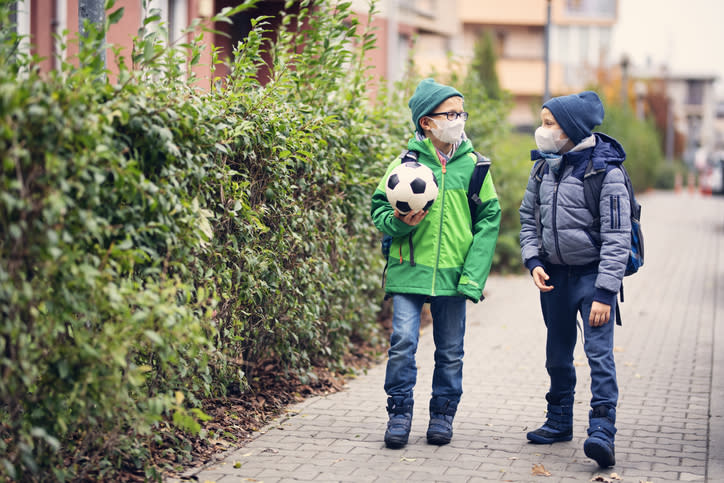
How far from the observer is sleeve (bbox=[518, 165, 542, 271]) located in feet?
17.1

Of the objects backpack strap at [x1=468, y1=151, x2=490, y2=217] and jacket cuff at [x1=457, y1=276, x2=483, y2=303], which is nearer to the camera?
jacket cuff at [x1=457, y1=276, x2=483, y2=303]

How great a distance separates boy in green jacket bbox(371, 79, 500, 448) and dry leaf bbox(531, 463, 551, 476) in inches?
23.4

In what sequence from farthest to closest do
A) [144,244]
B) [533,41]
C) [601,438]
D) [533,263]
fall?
[533,41], [533,263], [601,438], [144,244]

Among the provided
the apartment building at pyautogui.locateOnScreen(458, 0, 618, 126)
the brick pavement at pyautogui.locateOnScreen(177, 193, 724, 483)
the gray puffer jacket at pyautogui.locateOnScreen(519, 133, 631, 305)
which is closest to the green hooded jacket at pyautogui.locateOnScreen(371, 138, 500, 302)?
the gray puffer jacket at pyautogui.locateOnScreen(519, 133, 631, 305)

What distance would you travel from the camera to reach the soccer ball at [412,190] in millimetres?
5023

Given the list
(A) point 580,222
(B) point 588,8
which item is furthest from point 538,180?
(B) point 588,8

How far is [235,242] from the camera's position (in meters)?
5.13

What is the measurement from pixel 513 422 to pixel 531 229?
1320 millimetres

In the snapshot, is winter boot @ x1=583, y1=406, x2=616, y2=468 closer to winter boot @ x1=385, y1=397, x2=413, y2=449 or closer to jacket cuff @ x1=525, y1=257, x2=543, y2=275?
jacket cuff @ x1=525, y1=257, x2=543, y2=275

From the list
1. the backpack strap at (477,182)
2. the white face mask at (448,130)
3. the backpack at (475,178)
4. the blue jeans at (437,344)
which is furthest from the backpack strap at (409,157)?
the blue jeans at (437,344)

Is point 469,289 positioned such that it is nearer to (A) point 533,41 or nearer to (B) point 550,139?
(B) point 550,139

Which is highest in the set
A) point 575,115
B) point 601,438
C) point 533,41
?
point 533,41

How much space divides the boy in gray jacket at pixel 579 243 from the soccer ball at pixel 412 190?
60 centimetres

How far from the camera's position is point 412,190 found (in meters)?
5.02
